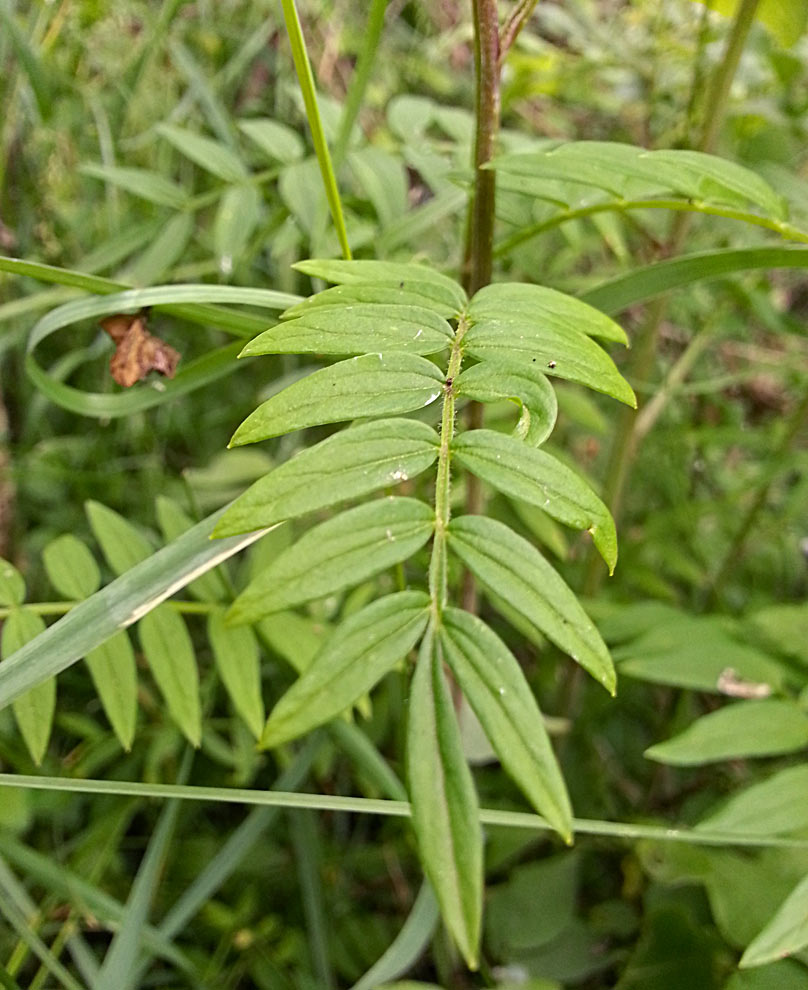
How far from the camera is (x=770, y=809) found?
662mm

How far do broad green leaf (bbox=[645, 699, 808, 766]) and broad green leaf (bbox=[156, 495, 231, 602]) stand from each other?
0.37 metres

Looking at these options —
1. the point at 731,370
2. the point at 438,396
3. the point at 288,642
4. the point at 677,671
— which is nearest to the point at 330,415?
the point at 438,396

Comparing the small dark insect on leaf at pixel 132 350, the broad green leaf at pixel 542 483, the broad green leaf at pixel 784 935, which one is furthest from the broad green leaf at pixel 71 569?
the broad green leaf at pixel 784 935

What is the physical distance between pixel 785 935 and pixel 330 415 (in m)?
0.43

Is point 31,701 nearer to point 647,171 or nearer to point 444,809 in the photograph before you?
point 444,809

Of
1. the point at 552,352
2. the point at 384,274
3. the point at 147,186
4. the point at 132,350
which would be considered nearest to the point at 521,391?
the point at 552,352

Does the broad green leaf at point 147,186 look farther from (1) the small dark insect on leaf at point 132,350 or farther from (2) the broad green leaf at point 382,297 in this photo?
(2) the broad green leaf at point 382,297

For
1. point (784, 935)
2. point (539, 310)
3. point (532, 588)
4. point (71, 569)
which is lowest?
point (784, 935)

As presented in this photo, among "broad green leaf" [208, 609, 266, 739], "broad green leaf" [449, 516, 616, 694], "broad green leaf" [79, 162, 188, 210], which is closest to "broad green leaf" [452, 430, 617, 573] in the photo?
"broad green leaf" [449, 516, 616, 694]

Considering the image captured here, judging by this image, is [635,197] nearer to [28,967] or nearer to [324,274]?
[324,274]

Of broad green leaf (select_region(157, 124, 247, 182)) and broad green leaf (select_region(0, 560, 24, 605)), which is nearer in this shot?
broad green leaf (select_region(0, 560, 24, 605))

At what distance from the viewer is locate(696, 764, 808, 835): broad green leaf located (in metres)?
0.65

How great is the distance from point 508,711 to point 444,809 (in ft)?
0.14

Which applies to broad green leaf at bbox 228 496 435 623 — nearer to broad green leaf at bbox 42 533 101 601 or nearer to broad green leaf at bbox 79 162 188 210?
broad green leaf at bbox 42 533 101 601
